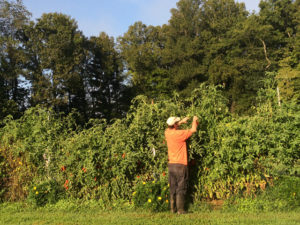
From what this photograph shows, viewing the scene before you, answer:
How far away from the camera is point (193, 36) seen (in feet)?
135

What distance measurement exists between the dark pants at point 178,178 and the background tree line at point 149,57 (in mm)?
24168

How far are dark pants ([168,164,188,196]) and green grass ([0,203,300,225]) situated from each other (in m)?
0.43

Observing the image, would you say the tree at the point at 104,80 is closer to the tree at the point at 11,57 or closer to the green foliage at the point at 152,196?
the tree at the point at 11,57

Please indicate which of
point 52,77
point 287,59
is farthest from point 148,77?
point 287,59

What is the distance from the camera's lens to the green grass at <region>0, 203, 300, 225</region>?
4879mm

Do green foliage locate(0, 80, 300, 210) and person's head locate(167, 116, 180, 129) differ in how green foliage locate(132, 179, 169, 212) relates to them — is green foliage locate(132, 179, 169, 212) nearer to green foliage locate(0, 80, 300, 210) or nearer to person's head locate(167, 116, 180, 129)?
green foliage locate(0, 80, 300, 210)

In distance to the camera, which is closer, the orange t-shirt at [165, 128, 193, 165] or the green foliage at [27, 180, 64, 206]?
the orange t-shirt at [165, 128, 193, 165]

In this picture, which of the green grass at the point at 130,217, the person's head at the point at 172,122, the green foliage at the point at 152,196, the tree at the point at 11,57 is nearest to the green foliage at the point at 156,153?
the green foliage at the point at 152,196

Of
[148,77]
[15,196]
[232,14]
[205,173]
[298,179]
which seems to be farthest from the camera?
[232,14]

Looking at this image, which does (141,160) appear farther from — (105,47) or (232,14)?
(232,14)

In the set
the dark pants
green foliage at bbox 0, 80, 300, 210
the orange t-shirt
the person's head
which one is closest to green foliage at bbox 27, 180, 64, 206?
green foliage at bbox 0, 80, 300, 210

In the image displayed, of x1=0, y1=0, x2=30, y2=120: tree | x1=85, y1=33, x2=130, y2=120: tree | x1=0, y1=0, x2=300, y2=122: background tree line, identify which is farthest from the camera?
x1=85, y1=33, x2=130, y2=120: tree

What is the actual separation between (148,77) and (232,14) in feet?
48.6

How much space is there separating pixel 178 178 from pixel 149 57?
34629 mm
